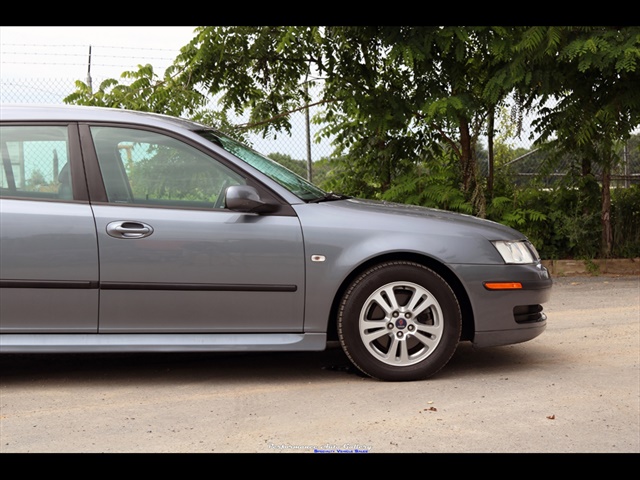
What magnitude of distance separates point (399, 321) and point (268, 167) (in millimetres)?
1354

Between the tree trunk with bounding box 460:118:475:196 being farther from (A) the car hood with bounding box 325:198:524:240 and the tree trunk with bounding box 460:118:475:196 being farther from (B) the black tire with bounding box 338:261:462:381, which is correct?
(B) the black tire with bounding box 338:261:462:381

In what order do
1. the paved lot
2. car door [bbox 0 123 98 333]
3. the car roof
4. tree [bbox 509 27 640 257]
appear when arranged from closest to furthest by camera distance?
the paved lot, car door [bbox 0 123 98 333], the car roof, tree [bbox 509 27 640 257]

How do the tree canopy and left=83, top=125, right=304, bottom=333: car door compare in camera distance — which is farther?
the tree canopy

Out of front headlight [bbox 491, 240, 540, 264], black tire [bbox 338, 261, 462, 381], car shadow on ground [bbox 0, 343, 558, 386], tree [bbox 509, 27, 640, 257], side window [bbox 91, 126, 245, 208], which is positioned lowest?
car shadow on ground [bbox 0, 343, 558, 386]

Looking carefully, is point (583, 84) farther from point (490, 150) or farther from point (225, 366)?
point (225, 366)

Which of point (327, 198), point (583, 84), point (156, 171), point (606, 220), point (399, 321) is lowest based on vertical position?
point (399, 321)

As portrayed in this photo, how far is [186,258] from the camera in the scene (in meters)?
5.07

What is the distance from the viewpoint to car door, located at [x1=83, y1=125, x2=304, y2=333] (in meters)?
5.05

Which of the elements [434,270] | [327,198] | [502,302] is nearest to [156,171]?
[327,198]

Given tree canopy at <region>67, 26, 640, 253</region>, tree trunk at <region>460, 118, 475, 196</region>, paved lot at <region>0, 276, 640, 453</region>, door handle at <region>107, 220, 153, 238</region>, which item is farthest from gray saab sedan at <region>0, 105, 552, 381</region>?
tree trunk at <region>460, 118, 475, 196</region>

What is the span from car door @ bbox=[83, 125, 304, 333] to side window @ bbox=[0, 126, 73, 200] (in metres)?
0.22

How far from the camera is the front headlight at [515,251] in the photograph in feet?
17.7

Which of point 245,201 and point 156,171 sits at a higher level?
point 156,171
